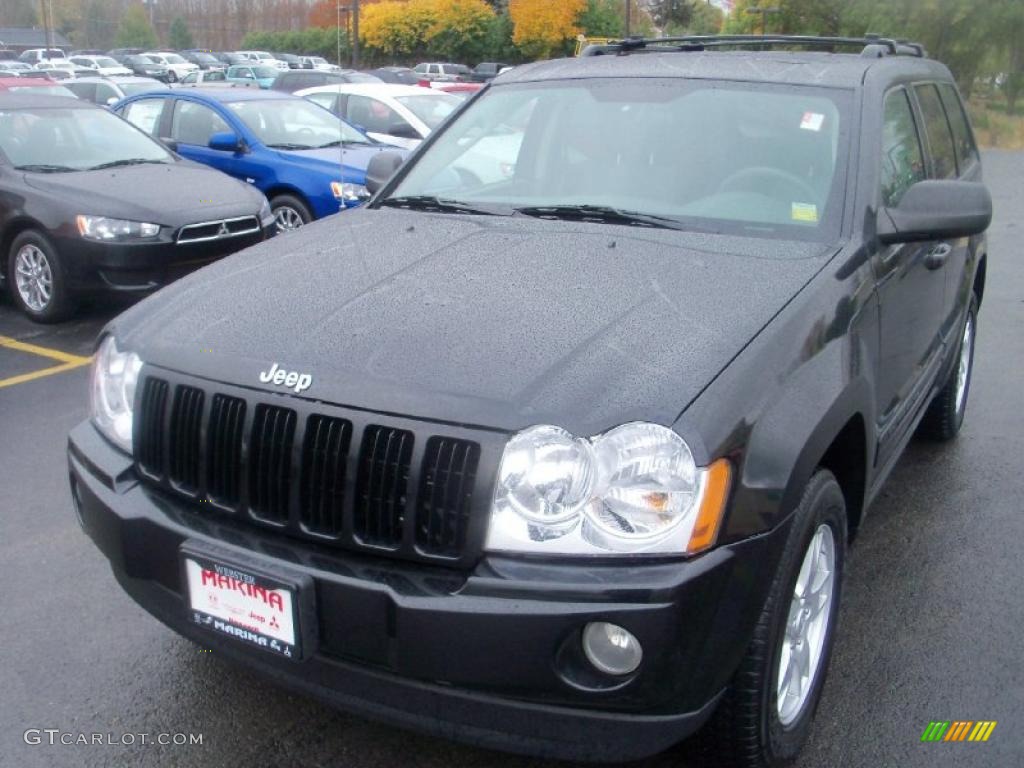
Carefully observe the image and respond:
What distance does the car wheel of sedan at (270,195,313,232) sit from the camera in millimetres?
9938

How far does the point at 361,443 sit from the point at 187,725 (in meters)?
1.19

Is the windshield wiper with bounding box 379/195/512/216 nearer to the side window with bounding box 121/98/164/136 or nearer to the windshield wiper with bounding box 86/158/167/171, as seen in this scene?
the windshield wiper with bounding box 86/158/167/171

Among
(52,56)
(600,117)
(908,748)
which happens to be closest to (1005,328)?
(600,117)

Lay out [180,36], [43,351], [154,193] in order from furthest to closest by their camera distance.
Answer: [180,36] → [154,193] → [43,351]

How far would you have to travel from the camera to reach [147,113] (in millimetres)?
11164

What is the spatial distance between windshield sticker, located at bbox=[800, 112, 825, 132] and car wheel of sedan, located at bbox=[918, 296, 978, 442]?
1.84 m

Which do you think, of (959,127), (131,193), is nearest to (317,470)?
(959,127)

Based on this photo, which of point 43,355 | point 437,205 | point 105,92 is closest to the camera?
point 437,205

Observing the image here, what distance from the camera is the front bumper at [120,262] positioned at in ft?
24.0

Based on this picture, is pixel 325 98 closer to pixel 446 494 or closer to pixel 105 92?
pixel 105 92

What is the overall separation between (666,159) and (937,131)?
157 cm

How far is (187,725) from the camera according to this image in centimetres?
299

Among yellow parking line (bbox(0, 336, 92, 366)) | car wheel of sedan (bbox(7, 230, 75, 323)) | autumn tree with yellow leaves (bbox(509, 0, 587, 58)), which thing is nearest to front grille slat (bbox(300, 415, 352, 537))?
yellow parking line (bbox(0, 336, 92, 366))

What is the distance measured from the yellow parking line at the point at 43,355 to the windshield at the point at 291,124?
3810mm
